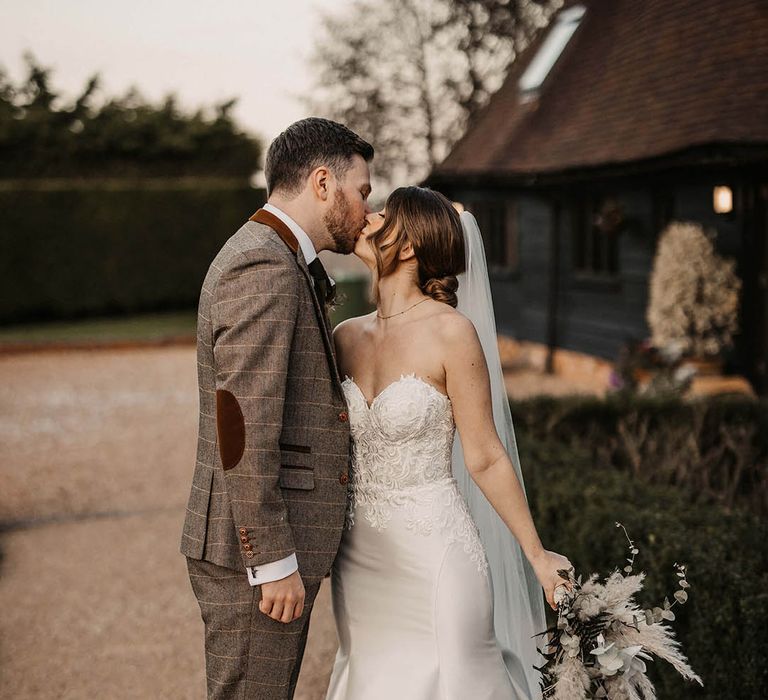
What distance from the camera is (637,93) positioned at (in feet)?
36.2

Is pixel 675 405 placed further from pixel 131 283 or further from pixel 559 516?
pixel 131 283

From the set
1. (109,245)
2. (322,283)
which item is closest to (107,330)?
(109,245)

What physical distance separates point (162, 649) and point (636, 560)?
2.41m

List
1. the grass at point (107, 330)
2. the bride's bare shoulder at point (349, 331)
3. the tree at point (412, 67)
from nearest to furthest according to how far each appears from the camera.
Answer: the bride's bare shoulder at point (349, 331)
the grass at point (107, 330)
the tree at point (412, 67)

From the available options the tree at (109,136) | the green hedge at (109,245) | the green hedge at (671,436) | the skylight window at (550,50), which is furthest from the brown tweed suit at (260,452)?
the tree at (109,136)

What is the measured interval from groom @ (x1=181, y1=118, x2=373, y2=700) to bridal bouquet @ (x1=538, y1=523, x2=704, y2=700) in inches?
26.1

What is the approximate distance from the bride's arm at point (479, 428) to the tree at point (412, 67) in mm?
22996

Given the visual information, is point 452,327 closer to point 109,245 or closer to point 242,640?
point 242,640

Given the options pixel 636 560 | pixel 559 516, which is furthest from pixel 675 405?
pixel 636 560

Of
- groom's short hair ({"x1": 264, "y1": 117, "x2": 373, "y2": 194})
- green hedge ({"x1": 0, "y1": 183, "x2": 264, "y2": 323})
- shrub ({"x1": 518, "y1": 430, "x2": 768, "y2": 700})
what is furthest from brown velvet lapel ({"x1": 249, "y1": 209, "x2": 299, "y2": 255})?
green hedge ({"x1": 0, "y1": 183, "x2": 264, "y2": 323})

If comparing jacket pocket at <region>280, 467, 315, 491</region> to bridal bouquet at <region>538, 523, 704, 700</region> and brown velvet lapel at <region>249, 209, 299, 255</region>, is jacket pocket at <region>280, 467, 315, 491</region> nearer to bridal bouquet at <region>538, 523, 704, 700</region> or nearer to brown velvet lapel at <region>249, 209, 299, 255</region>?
brown velvet lapel at <region>249, 209, 299, 255</region>

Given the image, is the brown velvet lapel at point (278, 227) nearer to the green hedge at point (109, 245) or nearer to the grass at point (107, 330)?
the grass at point (107, 330)

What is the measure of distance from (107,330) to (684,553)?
713 inches

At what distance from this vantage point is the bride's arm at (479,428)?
8.16 feet
